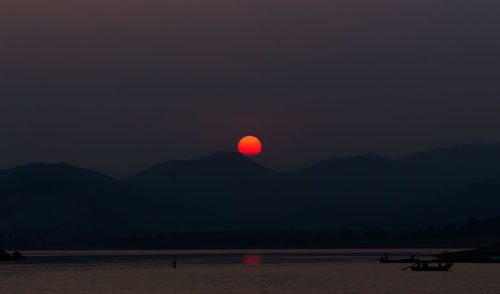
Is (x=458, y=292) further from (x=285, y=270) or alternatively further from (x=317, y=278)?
(x=285, y=270)

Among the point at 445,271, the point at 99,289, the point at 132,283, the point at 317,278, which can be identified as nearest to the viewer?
the point at 99,289

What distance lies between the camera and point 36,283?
132m

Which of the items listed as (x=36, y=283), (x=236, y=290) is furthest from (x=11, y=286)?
(x=236, y=290)

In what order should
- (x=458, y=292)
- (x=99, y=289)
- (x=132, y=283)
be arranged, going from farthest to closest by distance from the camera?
(x=132, y=283) < (x=99, y=289) < (x=458, y=292)

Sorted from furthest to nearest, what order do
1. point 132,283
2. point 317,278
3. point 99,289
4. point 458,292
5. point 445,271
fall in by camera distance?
1. point 445,271
2. point 317,278
3. point 132,283
4. point 99,289
5. point 458,292

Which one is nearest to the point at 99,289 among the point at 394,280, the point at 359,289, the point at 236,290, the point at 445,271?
the point at 236,290

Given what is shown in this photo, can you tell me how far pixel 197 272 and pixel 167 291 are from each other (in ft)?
156

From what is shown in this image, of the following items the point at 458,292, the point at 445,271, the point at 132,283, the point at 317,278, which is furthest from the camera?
the point at 445,271

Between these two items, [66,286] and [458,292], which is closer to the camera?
[458,292]

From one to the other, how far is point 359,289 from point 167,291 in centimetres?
2464

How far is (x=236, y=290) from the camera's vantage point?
11638 cm

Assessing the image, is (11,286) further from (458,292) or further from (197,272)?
(458,292)

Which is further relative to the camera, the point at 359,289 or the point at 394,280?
the point at 394,280

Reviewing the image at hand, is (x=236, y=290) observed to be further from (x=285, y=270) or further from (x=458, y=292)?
(x=285, y=270)
